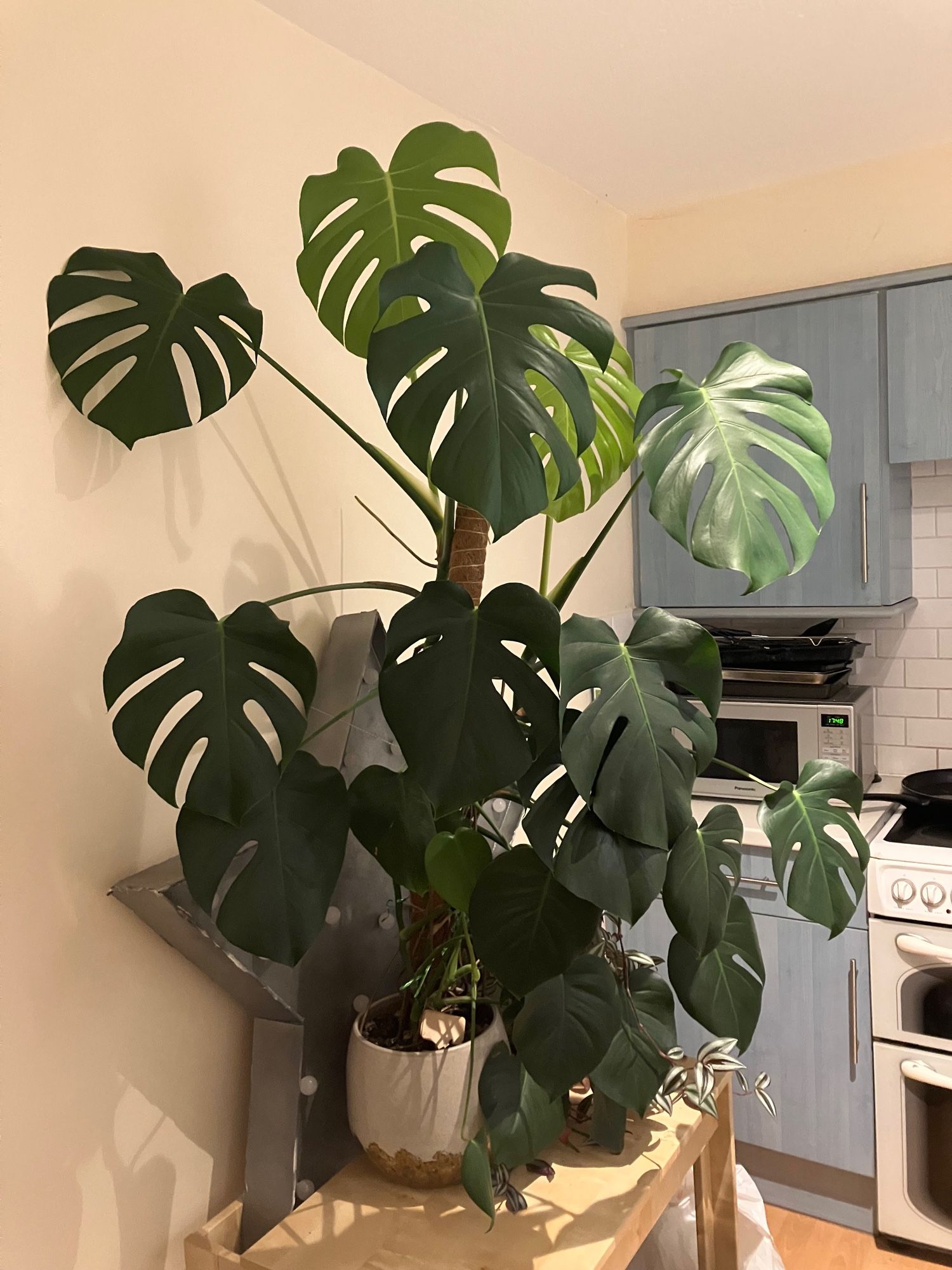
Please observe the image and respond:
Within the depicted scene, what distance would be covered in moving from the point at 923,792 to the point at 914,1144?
2.70ft

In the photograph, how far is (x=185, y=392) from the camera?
148 cm

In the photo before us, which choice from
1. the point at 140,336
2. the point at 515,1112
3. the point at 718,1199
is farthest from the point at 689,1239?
the point at 140,336

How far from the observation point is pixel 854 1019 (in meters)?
2.38

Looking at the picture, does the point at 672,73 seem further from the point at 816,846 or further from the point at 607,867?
the point at 607,867

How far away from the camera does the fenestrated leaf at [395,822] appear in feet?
4.26

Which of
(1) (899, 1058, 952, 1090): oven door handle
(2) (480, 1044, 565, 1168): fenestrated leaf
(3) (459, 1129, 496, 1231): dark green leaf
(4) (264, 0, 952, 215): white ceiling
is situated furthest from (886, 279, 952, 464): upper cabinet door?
(3) (459, 1129, 496, 1231): dark green leaf

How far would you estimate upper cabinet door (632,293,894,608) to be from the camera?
2.57 metres

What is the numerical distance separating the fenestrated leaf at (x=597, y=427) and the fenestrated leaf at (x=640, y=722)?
45 cm

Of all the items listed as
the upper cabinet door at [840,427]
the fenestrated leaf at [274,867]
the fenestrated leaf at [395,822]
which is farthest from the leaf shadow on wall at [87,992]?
the upper cabinet door at [840,427]

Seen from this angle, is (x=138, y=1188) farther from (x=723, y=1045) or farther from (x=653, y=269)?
(x=653, y=269)

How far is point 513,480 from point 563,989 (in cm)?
67

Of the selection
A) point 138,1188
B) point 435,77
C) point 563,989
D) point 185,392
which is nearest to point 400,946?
point 563,989

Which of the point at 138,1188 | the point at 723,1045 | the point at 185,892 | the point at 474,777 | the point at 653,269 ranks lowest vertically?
the point at 138,1188

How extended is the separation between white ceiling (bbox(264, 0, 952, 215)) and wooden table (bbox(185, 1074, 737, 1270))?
1851 millimetres
